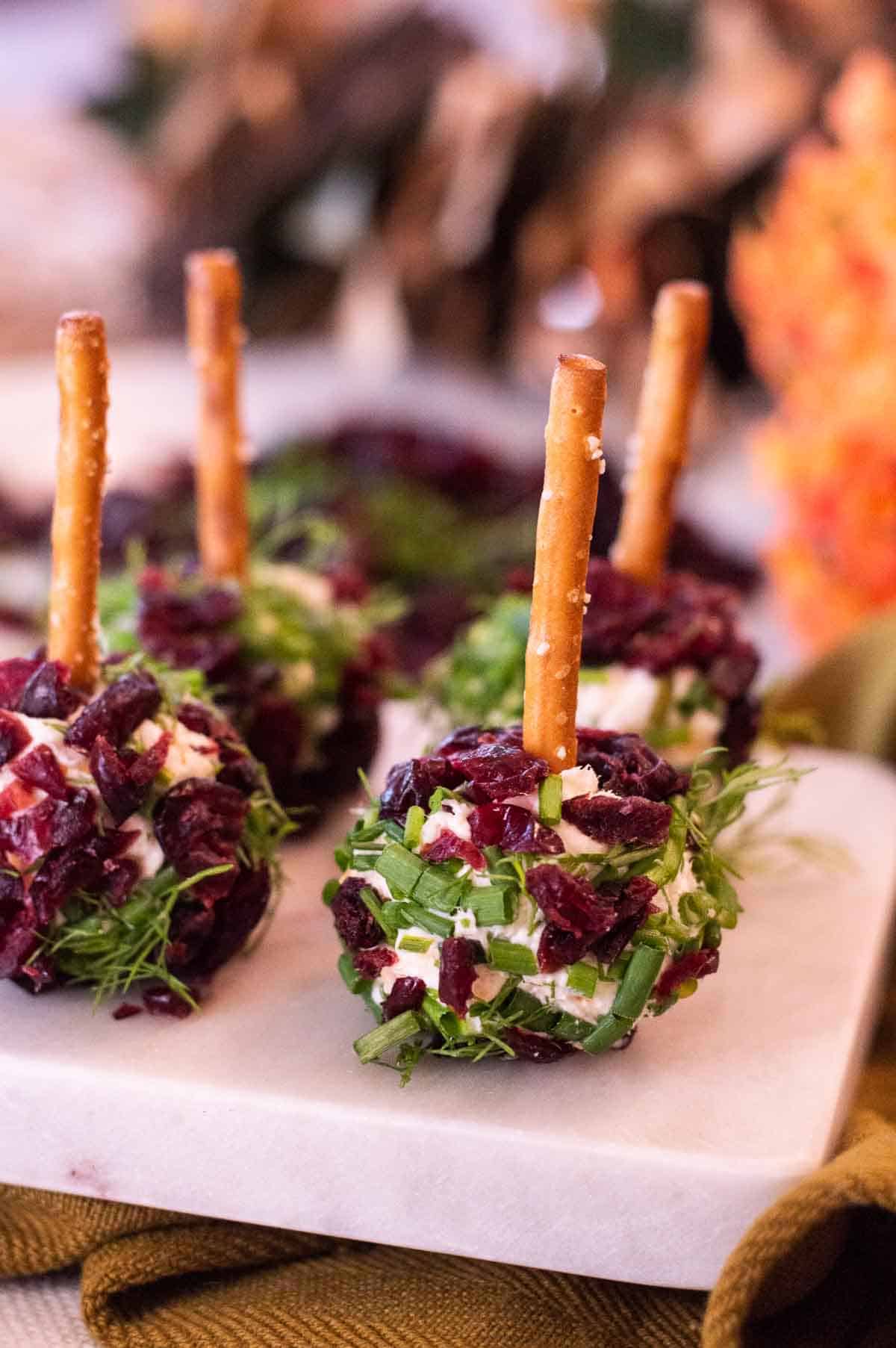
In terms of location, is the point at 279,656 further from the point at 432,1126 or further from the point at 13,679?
the point at 432,1126

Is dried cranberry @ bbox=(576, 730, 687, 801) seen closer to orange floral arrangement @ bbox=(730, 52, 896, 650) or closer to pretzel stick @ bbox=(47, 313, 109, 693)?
pretzel stick @ bbox=(47, 313, 109, 693)

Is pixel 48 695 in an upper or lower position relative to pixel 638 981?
upper

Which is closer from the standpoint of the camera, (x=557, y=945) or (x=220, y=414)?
(x=557, y=945)

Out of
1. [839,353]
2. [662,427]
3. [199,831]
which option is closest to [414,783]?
[199,831]

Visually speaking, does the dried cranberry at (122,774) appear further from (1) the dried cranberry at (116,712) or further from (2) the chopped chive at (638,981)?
(2) the chopped chive at (638,981)

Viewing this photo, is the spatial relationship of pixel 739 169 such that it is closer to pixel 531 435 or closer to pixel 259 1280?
pixel 531 435

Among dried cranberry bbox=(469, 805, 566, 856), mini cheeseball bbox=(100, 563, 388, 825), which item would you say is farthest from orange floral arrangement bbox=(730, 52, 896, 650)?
dried cranberry bbox=(469, 805, 566, 856)

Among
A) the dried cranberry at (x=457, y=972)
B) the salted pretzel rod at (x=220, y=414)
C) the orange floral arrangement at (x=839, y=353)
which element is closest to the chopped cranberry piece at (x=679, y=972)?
the dried cranberry at (x=457, y=972)
